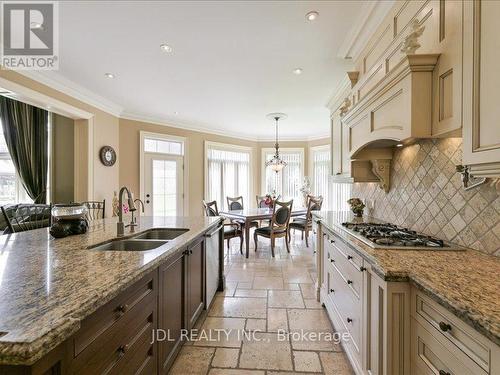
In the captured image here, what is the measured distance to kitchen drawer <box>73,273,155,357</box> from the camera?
85cm

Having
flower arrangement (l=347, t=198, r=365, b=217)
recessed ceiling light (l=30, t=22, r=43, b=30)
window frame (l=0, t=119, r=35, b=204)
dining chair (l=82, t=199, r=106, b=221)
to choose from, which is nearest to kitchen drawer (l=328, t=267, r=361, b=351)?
flower arrangement (l=347, t=198, r=365, b=217)

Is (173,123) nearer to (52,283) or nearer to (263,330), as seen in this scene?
(263,330)

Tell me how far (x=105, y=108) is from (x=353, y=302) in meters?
4.94

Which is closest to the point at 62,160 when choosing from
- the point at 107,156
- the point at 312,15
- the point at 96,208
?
the point at 107,156

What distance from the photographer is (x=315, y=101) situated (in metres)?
4.40

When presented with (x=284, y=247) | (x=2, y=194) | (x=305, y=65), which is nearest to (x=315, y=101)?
(x=305, y=65)

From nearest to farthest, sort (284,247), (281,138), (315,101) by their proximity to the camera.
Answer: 1. (315,101)
2. (284,247)
3. (281,138)

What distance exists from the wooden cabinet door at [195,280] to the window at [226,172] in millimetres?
4171

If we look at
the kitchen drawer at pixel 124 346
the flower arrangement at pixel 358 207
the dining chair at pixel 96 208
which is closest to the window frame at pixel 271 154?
the dining chair at pixel 96 208

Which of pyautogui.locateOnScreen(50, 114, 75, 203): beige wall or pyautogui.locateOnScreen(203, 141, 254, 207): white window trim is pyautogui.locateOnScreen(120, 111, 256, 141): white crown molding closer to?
pyautogui.locateOnScreen(203, 141, 254, 207): white window trim

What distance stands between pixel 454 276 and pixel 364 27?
7.24 ft

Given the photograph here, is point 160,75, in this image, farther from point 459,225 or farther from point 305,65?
point 459,225

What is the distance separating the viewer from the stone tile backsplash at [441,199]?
1.30m

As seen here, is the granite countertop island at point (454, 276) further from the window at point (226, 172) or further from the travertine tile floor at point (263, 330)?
the window at point (226, 172)
